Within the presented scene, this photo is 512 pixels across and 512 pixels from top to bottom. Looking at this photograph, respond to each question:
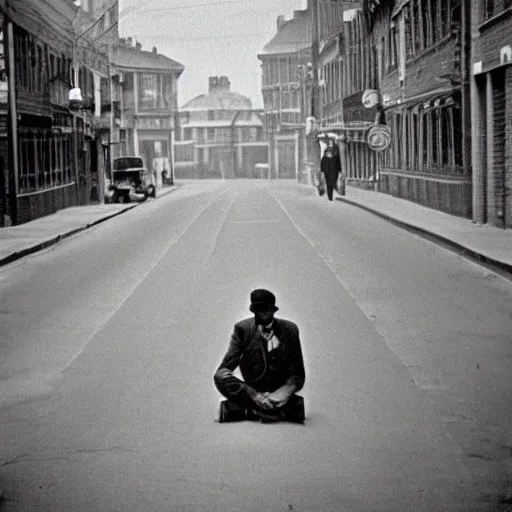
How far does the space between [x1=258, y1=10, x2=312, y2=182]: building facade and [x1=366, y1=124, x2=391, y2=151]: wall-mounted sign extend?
5382 centimetres

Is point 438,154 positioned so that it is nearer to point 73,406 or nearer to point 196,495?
point 73,406

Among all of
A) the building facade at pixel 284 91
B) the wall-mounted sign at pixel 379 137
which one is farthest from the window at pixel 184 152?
the wall-mounted sign at pixel 379 137

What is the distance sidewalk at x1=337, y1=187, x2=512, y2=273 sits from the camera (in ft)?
66.1

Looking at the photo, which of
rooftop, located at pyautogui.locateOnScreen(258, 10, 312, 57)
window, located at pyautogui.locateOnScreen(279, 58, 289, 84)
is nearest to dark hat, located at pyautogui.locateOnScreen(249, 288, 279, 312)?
rooftop, located at pyautogui.locateOnScreen(258, 10, 312, 57)

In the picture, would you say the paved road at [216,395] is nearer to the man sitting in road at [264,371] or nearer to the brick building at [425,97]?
the man sitting in road at [264,371]

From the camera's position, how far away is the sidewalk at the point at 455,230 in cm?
2014

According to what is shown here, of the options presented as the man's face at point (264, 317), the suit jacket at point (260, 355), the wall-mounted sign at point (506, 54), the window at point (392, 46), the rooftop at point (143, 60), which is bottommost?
the suit jacket at point (260, 355)

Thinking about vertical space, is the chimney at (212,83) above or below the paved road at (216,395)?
above

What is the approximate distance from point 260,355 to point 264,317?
0.98 feet

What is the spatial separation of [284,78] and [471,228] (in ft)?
262

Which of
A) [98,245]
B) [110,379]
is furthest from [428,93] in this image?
[110,379]

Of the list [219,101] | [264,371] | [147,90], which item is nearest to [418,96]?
[264,371]

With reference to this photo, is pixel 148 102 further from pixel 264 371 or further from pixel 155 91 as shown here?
pixel 264 371

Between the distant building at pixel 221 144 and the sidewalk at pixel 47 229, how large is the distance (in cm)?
6272
